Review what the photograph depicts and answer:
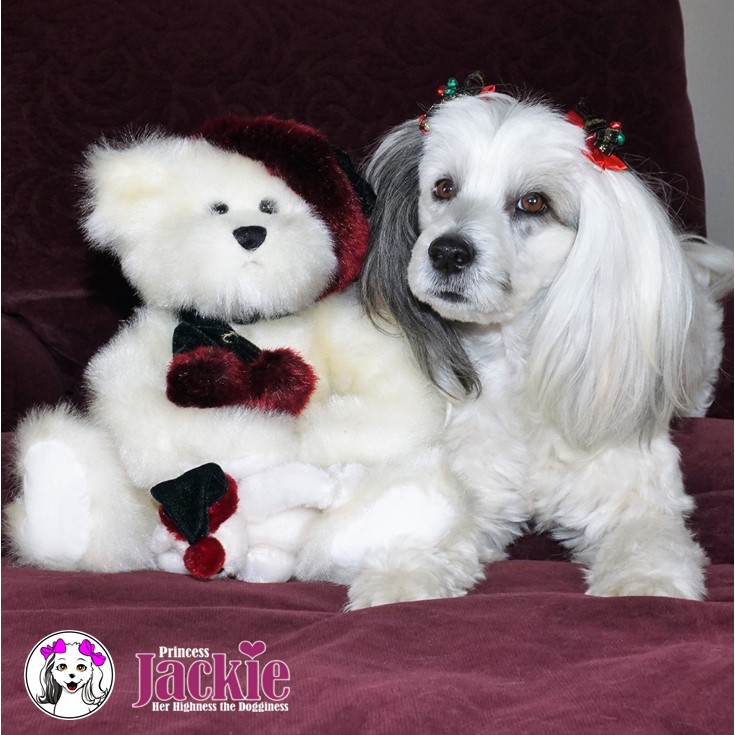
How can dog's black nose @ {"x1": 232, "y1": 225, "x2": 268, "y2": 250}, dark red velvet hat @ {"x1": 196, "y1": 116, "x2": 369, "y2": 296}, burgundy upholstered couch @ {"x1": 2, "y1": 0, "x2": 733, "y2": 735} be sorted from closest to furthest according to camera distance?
dog's black nose @ {"x1": 232, "y1": 225, "x2": 268, "y2": 250}
dark red velvet hat @ {"x1": 196, "y1": 116, "x2": 369, "y2": 296}
burgundy upholstered couch @ {"x1": 2, "y1": 0, "x2": 733, "y2": 735}

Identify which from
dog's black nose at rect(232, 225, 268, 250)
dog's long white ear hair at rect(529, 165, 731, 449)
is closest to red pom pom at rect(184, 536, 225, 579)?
dog's black nose at rect(232, 225, 268, 250)

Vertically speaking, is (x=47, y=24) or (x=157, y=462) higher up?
(x=47, y=24)

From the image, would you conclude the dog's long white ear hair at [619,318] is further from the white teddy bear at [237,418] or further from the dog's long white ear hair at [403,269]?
the white teddy bear at [237,418]

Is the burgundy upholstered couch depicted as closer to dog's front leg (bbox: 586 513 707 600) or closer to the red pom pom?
dog's front leg (bbox: 586 513 707 600)

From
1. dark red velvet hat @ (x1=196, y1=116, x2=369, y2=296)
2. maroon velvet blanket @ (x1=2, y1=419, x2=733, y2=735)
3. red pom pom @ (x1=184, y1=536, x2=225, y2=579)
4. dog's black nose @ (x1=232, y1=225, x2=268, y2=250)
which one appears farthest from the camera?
dark red velvet hat @ (x1=196, y1=116, x2=369, y2=296)

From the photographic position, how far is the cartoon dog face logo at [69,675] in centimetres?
115

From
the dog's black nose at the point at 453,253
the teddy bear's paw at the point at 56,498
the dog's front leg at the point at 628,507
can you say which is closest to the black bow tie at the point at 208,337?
the teddy bear's paw at the point at 56,498

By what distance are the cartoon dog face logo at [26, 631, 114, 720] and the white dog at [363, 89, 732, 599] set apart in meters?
0.89

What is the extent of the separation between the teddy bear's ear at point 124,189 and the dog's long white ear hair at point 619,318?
84cm

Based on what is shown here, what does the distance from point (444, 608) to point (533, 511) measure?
24.0 inches

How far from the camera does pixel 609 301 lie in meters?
1.84

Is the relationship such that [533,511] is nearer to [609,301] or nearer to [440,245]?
[609,301]

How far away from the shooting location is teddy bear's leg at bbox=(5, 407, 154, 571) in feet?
5.27

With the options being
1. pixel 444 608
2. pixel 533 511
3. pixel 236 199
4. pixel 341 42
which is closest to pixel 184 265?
pixel 236 199
